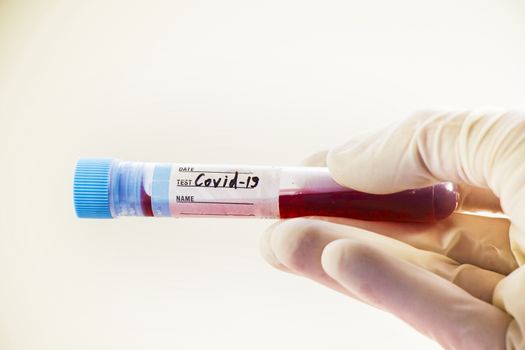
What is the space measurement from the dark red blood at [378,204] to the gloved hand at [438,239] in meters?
0.02

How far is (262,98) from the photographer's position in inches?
40.5

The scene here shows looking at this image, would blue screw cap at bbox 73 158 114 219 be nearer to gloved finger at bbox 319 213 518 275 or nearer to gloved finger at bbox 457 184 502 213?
gloved finger at bbox 319 213 518 275

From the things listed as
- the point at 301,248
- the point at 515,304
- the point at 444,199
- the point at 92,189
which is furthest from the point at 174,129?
the point at 515,304

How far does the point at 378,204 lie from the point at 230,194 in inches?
Result: 8.1

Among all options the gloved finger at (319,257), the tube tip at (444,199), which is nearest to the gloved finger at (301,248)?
the gloved finger at (319,257)

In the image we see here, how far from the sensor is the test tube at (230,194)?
86cm

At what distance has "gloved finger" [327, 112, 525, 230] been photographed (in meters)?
0.72

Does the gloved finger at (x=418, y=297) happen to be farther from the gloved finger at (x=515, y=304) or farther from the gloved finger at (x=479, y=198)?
the gloved finger at (x=479, y=198)

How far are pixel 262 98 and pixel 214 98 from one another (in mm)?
79

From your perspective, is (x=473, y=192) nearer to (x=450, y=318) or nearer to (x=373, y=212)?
(x=373, y=212)

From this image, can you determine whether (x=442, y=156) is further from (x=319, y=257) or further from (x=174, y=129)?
(x=174, y=129)

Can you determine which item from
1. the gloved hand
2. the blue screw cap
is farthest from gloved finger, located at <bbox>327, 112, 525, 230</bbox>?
the blue screw cap

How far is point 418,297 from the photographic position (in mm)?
719

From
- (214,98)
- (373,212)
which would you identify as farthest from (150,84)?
(373,212)
